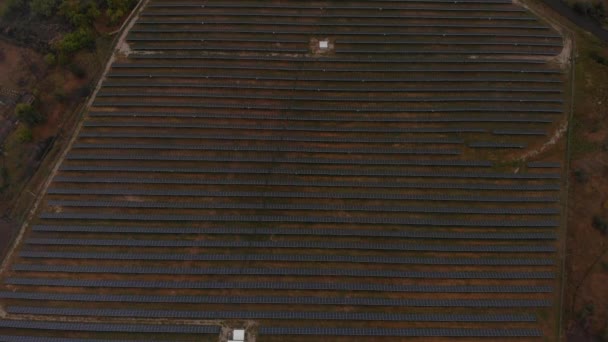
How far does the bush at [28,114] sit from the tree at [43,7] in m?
20.5

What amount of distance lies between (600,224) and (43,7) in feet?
317

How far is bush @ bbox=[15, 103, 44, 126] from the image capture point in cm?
5962

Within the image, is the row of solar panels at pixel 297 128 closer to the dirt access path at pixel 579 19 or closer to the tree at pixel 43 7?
the tree at pixel 43 7

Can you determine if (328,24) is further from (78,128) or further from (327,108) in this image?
(78,128)

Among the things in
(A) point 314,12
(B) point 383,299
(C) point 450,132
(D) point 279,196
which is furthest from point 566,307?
(A) point 314,12

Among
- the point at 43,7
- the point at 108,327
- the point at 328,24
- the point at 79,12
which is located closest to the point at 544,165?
the point at 328,24

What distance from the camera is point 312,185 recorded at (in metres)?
54.8

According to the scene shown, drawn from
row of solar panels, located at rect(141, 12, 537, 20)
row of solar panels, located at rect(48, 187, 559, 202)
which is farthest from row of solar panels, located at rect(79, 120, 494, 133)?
row of solar panels, located at rect(141, 12, 537, 20)

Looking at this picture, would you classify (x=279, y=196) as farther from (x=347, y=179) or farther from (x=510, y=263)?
(x=510, y=263)

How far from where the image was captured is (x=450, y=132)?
2302 inches

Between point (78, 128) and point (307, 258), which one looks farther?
point (78, 128)

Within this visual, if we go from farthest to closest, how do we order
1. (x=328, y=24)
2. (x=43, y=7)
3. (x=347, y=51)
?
(x=43, y=7), (x=328, y=24), (x=347, y=51)

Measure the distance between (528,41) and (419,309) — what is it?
4942cm

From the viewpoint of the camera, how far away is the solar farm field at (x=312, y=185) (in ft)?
160
